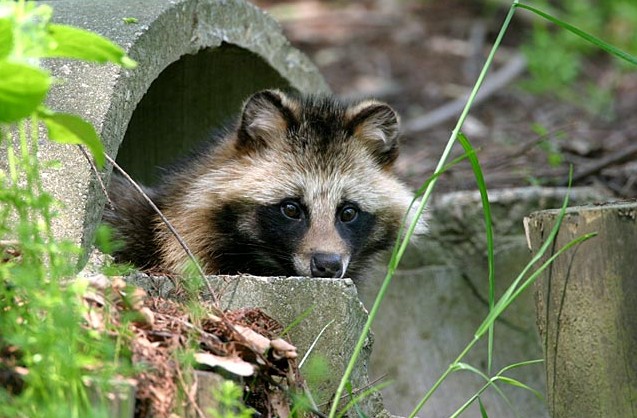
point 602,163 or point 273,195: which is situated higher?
point 273,195

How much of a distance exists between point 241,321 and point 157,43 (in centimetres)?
163

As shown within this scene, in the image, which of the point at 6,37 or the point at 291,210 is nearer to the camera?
the point at 6,37

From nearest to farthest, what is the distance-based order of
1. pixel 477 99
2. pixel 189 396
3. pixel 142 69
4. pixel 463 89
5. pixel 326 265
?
pixel 189 396
pixel 142 69
pixel 326 265
pixel 477 99
pixel 463 89

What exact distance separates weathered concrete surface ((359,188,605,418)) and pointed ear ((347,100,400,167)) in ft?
4.63

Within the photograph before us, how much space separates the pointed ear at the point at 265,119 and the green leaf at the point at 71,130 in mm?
1956

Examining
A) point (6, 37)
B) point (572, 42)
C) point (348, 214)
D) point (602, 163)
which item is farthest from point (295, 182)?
point (572, 42)

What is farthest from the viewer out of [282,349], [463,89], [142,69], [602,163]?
[463,89]

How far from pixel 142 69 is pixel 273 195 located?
3.08 feet

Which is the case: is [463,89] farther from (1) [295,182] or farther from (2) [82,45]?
(2) [82,45]

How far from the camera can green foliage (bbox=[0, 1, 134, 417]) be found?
8.88 feet

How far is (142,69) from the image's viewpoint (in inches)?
182

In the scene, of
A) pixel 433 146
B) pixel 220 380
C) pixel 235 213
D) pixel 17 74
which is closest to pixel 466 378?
pixel 235 213

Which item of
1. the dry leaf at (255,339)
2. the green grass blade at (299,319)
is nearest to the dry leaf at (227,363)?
the dry leaf at (255,339)

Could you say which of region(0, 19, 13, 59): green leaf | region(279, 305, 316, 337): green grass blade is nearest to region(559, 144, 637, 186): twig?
region(279, 305, 316, 337): green grass blade
